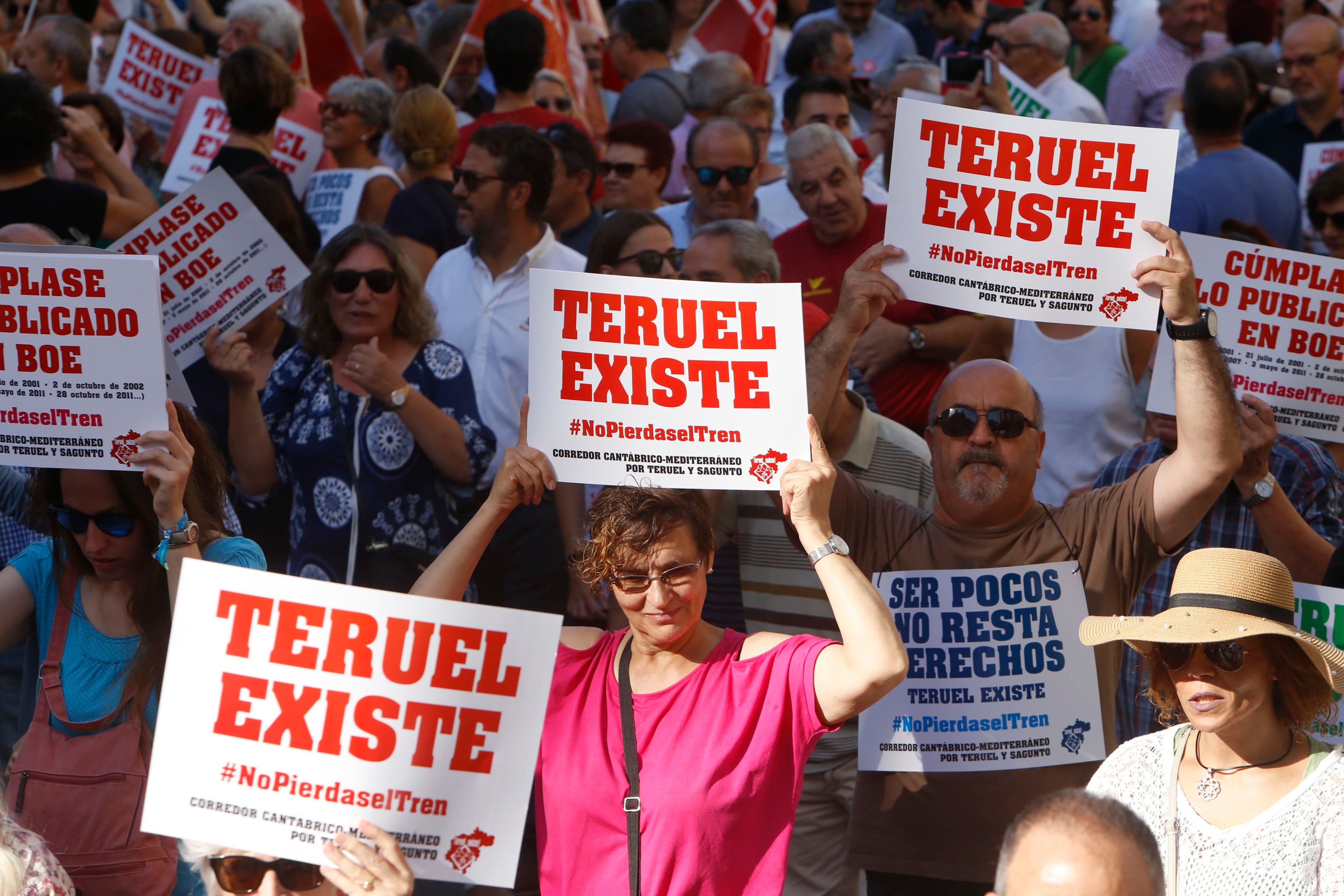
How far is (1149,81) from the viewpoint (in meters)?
10.5

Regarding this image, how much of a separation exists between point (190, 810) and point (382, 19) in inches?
376

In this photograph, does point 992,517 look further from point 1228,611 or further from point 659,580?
point 659,580

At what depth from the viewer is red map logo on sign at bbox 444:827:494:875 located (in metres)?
3.04

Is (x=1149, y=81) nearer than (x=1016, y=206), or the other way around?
(x=1016, y=206)

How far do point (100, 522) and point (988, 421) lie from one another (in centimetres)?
241

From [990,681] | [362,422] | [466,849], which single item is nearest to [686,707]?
[466,849]

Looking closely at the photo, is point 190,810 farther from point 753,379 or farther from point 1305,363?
point 1305,363

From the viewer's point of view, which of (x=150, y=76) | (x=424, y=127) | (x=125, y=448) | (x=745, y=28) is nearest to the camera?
(x=125, y=448)

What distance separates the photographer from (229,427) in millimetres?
5656

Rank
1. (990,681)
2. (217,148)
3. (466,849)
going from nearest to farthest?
(466,849) < (990,681) < (217,148)

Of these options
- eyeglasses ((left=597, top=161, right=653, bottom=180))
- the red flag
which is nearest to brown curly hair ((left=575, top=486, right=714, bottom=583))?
eyeglasses ((left=597, top=161, right=653, bottom=180))

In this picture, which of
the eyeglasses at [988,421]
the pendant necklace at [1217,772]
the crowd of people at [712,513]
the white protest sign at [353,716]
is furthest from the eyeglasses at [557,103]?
the pendant necklace at [1217,772]

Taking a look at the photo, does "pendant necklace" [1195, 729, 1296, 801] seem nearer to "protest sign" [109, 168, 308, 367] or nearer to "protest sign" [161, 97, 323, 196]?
"protest sign" [109, 168, 308, 367]

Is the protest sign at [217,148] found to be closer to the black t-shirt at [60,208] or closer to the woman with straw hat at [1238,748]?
the black t-shirt at [60,208]
